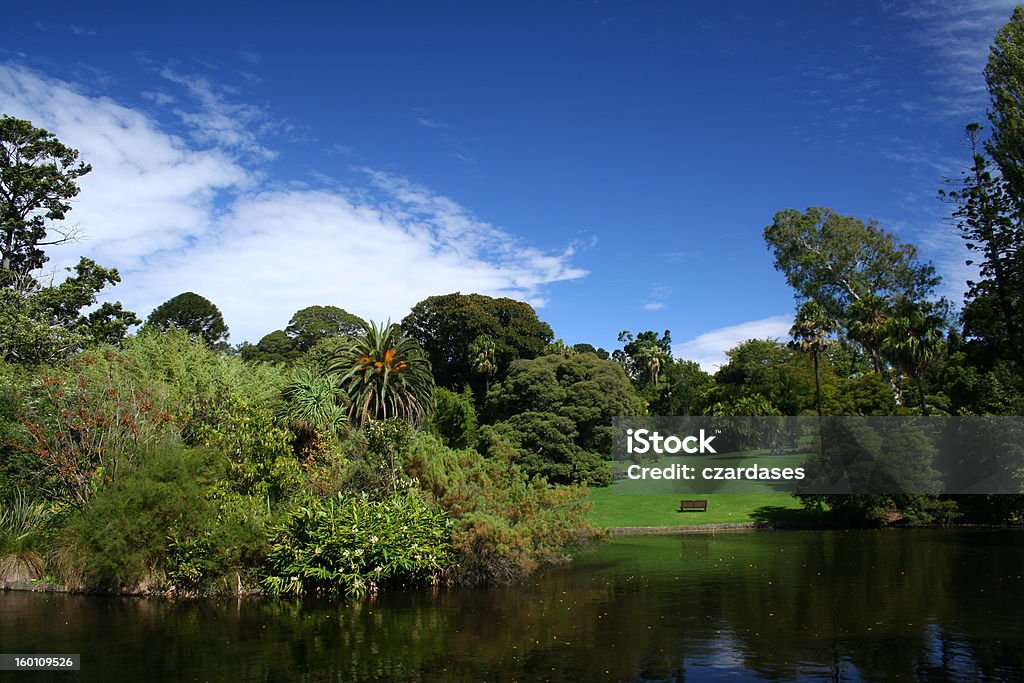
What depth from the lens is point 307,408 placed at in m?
30.1

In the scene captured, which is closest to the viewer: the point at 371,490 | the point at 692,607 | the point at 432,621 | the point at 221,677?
the point at 221,677

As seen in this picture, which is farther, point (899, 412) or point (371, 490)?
point (899, 412)

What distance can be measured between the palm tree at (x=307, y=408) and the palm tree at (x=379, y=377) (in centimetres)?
777

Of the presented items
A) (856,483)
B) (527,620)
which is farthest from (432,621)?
(856,483)

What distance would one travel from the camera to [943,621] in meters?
17.2

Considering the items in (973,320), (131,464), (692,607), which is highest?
(973,320)

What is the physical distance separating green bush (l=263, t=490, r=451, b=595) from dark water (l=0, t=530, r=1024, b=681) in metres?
0.81

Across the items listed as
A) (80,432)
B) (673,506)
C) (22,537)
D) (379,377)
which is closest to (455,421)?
(379,377)

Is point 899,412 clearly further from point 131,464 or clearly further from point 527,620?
point 131,464

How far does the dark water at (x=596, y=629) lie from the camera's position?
1380 cm

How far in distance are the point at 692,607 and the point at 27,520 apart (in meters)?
20.5

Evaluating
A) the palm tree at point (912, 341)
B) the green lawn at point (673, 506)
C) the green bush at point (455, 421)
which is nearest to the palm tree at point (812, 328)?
the palm tree at point (912, 341)

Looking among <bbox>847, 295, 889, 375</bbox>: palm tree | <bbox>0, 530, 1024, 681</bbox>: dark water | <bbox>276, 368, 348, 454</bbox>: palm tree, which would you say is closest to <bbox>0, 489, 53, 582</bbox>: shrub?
<bbox>0, 530, 1024, 681</bbox>: dark water

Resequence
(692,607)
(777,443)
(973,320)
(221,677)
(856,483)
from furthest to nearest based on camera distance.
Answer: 1. (777,443)
2. (973,320)
3. (856,483)
4. (692,607)
5. (221,677)
